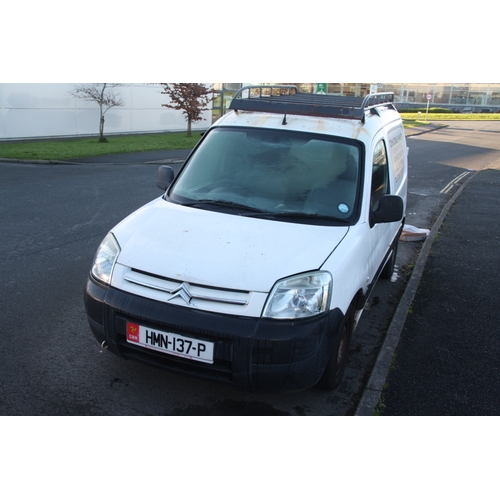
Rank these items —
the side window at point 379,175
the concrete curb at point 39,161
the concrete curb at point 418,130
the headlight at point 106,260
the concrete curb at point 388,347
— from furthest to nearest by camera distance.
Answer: the concrete curb at point 418,130, the concrete curb at point 39,161, the side window at point 379,175, the concrete curb at point 388,347, the headlight at point 106,260

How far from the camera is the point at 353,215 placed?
3975 millimetres

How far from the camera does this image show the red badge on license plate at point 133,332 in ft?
10.7

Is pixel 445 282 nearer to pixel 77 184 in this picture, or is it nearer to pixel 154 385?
pixel 154 385

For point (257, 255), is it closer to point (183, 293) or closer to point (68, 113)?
point (183, 293)

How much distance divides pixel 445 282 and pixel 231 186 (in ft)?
11.2

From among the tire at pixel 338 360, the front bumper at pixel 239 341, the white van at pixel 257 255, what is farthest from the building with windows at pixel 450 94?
the front bumper at pixel 239 341

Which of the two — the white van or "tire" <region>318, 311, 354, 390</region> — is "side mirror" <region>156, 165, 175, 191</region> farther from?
"tire" <region>318, 311, 354, 390</region>

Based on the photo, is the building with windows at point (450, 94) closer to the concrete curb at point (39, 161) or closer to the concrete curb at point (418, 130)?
the concrete curb at point (418, 130)

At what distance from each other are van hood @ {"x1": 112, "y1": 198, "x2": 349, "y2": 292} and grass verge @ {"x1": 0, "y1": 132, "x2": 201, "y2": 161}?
506 inches

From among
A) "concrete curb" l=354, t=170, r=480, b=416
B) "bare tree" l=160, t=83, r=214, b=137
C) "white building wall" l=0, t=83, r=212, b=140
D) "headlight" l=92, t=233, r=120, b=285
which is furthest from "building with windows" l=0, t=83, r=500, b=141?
"headlight" l=92, t=233, r=120, b=285

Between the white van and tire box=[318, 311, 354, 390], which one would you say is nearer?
the white van

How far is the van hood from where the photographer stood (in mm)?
3205

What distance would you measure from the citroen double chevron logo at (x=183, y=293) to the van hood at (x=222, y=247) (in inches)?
2.1

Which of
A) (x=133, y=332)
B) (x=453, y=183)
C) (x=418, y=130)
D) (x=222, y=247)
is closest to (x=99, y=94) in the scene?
(x=453, y=183)
